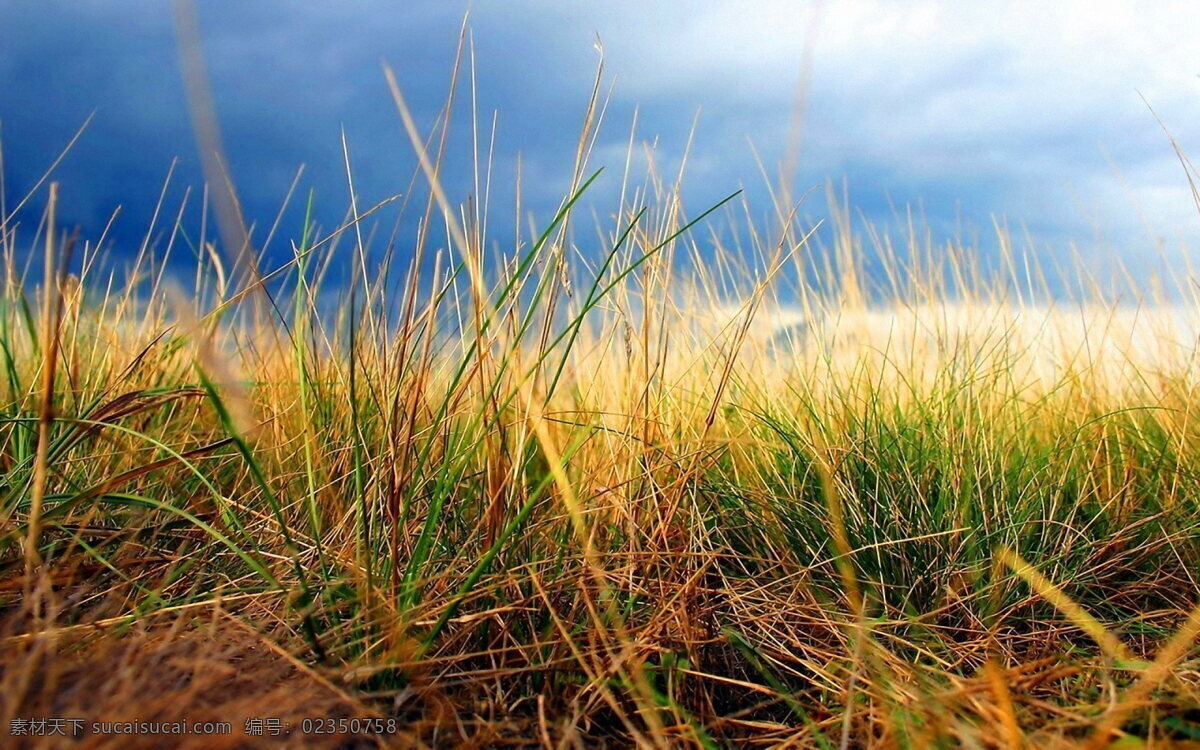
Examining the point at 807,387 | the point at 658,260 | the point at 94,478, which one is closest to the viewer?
the point at 658,260

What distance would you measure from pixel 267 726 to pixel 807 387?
60.3 inches

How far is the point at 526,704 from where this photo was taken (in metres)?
1.08

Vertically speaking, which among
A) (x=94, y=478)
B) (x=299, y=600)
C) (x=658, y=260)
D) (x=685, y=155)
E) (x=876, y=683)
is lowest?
(x=876, y=683)

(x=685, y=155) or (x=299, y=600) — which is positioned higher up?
(x=685, y=155)

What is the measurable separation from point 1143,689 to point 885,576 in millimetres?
624

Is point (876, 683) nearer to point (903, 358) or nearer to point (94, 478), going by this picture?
point (903, 358)

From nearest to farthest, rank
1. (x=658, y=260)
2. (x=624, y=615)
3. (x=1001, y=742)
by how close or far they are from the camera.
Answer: (x=1001, y=742) → (x=624, y=615) → (x=658, y=260)

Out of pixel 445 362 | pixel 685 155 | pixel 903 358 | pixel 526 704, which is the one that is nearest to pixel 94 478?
pixel 445 362

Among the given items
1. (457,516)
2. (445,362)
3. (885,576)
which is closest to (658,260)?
(445,362)

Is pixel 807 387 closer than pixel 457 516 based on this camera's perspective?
No

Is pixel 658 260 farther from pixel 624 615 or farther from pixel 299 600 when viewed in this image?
pixel 299 600

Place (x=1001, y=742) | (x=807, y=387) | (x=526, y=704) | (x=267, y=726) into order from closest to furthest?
(x=267, y=726), (x=1001, y=742), (x=526, y=704), (x=807, y=387)

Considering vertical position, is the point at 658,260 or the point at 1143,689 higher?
the point at 658,260

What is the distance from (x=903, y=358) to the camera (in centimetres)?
232
